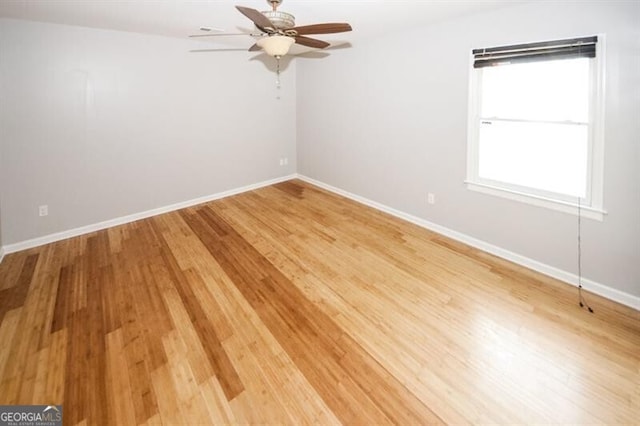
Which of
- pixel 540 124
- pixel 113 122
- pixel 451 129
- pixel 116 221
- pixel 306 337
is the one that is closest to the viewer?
pixel 306 337

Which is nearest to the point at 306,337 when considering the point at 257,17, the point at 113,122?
the point at 257,17

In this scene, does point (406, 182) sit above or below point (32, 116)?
below

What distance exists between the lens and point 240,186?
527cm

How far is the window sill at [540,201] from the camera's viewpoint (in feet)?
8.05

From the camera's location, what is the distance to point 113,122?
12.6 ft

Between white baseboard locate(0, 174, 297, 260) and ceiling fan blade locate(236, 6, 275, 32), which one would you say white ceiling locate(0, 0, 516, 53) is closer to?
ceiling fan blade locate(236, 6, 275, 32)

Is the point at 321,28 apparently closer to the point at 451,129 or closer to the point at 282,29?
the point at 282,29

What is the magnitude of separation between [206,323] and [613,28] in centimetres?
372

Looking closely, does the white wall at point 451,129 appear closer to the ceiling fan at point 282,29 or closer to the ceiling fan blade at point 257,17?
the ceiling fan at point 282,29

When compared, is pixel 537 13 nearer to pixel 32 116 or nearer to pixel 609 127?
pixel 609 127

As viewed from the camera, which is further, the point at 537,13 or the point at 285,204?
the point at 285,204

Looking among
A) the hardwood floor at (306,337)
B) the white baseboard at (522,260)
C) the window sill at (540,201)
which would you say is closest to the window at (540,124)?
the window sill at (540,201)

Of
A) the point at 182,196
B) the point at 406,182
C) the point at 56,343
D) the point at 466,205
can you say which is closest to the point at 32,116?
the point at 182,196

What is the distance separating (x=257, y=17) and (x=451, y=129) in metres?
2.37
